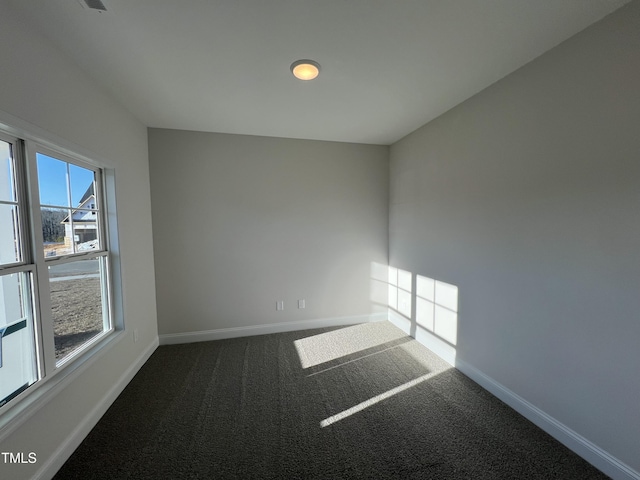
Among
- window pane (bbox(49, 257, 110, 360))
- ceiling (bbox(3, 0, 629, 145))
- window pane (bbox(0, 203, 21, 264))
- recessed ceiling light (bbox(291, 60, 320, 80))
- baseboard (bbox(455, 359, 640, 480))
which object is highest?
ceiling (bbox(3, 0, 629, 145))

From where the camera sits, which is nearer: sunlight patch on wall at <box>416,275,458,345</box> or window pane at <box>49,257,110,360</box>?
window pane at <box>49,257,110,360</box>

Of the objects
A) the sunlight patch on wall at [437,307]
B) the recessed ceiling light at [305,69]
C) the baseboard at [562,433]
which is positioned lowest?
the baseboard at [562,433]

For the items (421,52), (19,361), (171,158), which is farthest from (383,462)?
(171,158)

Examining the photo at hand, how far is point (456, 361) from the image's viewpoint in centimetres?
270

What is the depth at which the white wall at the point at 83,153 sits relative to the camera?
138 cm

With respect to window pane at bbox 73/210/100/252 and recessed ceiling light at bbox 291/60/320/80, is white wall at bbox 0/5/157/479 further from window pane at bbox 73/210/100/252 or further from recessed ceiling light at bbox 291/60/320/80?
recessed ceiling light at bbox 291/60/320/80

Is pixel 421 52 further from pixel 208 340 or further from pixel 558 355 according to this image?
pixel 208 340

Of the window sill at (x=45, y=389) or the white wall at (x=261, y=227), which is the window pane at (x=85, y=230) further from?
the white wall at (x=261, y=227)

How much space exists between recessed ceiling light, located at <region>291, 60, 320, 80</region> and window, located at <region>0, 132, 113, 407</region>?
1.72 m

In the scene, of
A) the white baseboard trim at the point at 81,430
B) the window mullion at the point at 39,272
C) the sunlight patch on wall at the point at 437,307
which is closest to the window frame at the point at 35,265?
the window mullion at the point at 39,272

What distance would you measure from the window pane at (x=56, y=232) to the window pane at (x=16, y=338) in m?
0.26

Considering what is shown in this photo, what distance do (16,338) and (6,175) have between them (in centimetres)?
91

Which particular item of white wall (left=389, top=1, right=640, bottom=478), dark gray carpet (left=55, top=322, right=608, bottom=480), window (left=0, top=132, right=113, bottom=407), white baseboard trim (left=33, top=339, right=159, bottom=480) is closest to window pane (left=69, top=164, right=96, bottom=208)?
window (left=0, top=132, right=113, bottom=407)

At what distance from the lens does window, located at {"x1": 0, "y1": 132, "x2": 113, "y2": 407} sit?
1.42 metres
